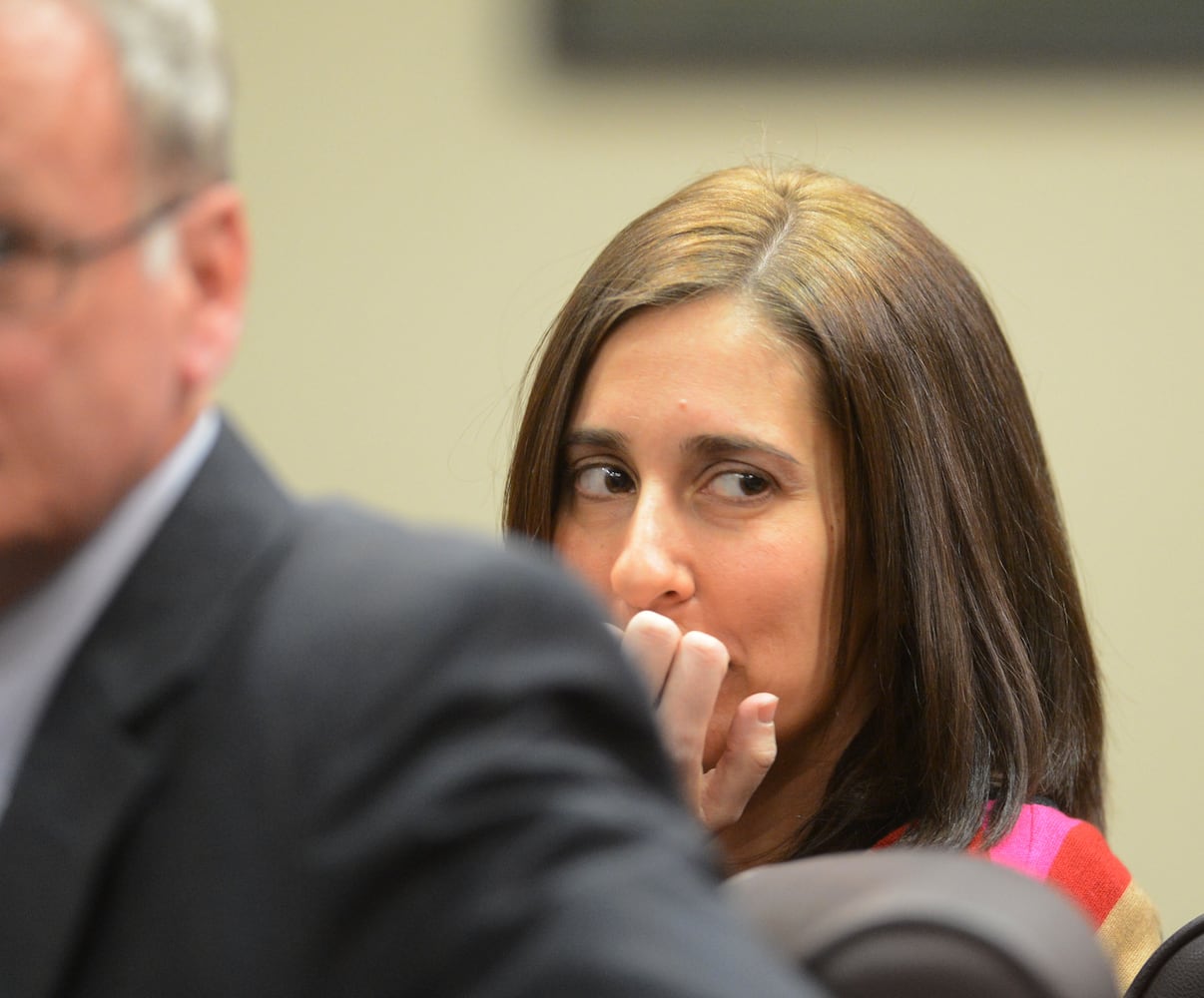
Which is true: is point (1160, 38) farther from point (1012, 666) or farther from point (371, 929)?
point (371, 929)

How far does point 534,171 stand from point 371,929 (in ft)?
7.43

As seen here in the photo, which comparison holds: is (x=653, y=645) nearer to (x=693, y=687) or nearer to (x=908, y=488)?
(x=693, y=687)

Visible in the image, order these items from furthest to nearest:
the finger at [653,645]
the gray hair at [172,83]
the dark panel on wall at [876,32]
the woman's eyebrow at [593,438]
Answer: the dark panel on wall at [876,32], the woman's eyebrow at [593,438], the finger at [653,645], the gray hair at [172,83]

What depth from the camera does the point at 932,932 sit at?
2.64 feet

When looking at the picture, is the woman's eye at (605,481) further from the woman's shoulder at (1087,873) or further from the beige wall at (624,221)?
the beige wall at (624,221)

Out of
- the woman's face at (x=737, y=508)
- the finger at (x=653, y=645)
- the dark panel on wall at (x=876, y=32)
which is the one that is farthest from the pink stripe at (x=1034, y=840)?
the dark panel on wall at (x=876, y=32)

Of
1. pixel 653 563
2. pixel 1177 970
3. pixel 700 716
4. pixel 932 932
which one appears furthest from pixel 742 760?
pixel 932 932

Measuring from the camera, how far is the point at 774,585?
1651 mm

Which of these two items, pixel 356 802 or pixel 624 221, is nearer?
pixel 356 802

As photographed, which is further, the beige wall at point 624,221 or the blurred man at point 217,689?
the beige wall at point 624,221

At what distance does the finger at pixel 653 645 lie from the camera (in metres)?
1.60

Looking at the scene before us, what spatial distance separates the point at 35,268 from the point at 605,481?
3.29ft

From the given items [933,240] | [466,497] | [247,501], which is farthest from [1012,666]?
[466,497]

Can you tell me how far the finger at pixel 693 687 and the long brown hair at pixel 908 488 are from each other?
14 centimetres
